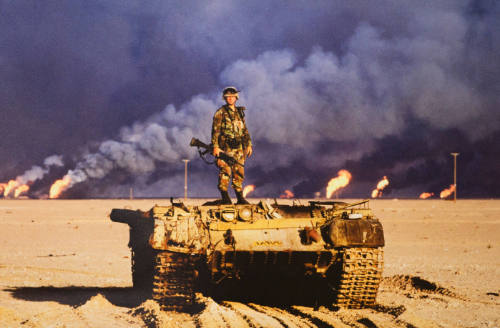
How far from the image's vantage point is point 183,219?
8.60m

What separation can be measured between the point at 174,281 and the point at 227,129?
143 inches

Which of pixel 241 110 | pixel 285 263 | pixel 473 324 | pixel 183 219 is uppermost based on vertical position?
pixel 241 110

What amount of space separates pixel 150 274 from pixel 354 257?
434cm

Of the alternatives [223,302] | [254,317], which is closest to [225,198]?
[223,302]

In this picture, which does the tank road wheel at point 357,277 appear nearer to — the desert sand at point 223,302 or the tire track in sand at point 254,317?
the desert sand at point 223,302

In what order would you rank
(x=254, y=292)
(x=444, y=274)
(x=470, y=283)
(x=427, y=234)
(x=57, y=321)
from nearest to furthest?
(x=57, y=321) → (x=254, y=292) → (x=470, y=283) → (x=444, y=274) → (x=427, y=234)

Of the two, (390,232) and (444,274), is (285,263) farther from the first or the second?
(390,232)

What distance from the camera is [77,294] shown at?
1139 centimetres

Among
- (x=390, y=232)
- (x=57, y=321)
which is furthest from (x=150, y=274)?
(x=390, y=232)

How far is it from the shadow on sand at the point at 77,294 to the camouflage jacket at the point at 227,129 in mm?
3288

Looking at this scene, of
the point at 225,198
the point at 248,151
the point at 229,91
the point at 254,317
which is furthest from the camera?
the point at 248,151

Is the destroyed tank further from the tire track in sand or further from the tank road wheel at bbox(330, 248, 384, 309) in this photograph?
the tire track in sand

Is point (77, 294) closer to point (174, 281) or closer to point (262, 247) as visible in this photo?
point (174, 281)

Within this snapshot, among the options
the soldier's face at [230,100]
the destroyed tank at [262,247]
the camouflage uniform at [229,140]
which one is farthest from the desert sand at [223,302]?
the soldier's face at [230,100]
